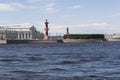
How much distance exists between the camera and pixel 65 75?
21484 mm

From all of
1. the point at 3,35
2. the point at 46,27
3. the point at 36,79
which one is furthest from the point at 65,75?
the point at 3,35

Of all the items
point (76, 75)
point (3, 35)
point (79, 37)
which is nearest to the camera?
point (76, 75)

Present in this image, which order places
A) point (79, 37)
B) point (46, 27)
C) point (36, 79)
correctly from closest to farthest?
1. point (36, 79)
2. point (46, 27)
3. point (79, 37)

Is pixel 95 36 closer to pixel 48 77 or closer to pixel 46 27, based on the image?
pixel 46 27

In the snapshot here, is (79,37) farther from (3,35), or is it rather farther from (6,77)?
(6,77)

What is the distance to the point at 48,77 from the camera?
20.7m

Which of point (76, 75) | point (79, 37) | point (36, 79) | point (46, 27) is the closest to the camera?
point (36, 79)

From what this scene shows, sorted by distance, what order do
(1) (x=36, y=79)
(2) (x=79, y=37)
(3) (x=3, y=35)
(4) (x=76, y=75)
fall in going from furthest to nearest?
(3) (x=3, y=35)
(2) (x=79, y=37)
(4) (x=76, y=75)
(1) (x=36, y=79)

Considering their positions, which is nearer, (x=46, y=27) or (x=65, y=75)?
(x=65, y=75)

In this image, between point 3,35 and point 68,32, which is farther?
point 3,35

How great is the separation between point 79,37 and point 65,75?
145 meters

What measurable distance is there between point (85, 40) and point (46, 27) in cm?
2595

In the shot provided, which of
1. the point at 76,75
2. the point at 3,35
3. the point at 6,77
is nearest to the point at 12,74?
the point at 6,77

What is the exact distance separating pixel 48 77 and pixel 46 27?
126514mm
